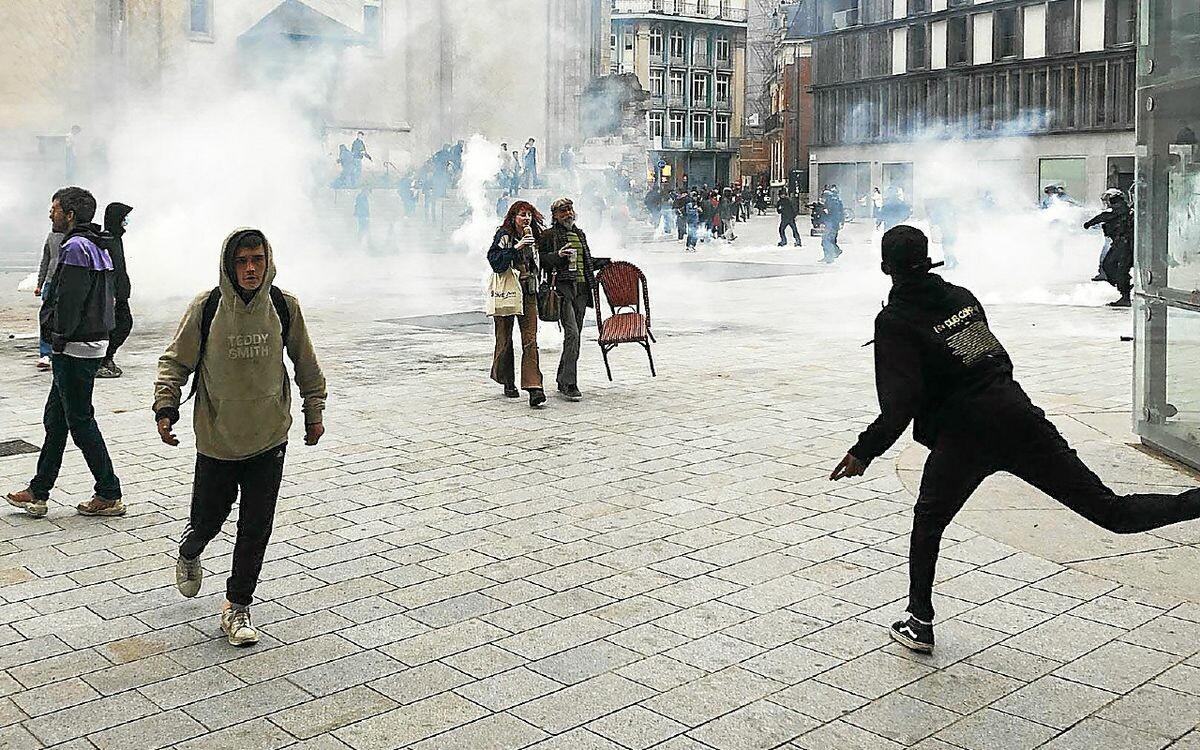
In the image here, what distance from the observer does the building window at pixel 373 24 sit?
34125mm

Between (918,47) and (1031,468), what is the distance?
49.3m

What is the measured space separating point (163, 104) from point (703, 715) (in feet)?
90.6

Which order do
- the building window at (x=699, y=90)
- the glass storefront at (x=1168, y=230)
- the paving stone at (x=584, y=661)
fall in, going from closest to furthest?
the paving stone at (x=584, y=661), the glass storefront at (x=1168, y=230), the building window at (x=699, y=90)

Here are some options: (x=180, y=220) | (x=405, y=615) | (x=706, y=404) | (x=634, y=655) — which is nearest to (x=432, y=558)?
(x=405, y=615)

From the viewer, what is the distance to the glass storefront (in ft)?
24.3

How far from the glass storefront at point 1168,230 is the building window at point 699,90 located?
79.3 meters

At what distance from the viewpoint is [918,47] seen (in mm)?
50969

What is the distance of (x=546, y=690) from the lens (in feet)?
14.1

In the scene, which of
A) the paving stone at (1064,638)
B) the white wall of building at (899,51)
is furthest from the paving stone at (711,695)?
the white wall of building at (899,51)

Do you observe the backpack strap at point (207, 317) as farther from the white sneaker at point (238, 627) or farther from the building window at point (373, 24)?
the building window at point (373, 24)

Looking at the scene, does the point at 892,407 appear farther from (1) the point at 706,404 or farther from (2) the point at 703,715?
(1) the point at 706,404

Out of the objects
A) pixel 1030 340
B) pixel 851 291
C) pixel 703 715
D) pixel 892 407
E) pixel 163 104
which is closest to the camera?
pixel 703 715

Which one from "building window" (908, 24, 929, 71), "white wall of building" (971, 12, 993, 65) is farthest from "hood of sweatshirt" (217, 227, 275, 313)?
"building window" (908, 24, 929, 71)

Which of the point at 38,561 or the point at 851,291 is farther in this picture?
the point at 851,291
